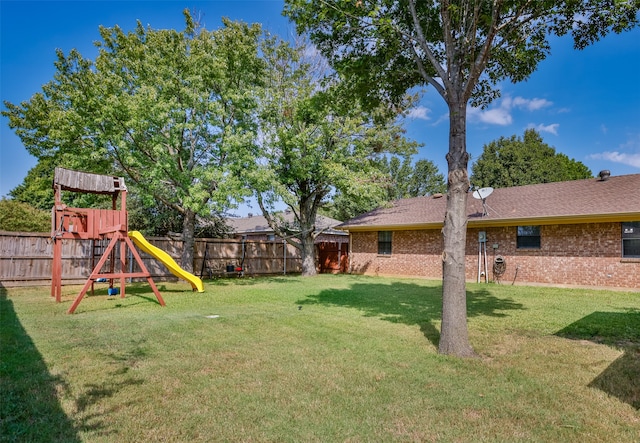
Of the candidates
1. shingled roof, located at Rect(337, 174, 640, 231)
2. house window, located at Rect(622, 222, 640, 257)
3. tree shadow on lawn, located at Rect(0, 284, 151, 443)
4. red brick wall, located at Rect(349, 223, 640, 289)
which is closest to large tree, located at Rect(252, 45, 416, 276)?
shingled roof, located at Rect(337, 174, 640, 231)

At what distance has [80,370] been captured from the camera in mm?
4270

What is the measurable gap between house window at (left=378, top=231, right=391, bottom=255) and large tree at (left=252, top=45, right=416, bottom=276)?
132 inches

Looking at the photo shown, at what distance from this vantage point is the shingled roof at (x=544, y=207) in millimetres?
12453

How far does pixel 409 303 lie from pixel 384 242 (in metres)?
9.81

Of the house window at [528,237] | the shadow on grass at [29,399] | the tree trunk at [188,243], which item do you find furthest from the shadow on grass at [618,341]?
the tree trunk at [188,243]

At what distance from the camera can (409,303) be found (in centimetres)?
978

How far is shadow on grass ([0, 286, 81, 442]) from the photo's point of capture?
2826mm

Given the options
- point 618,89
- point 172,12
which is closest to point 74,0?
point 172,12

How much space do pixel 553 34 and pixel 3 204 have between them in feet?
80.5

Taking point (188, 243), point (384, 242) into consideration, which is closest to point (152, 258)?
point (188, 243)

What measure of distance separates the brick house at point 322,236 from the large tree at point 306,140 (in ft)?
10.4

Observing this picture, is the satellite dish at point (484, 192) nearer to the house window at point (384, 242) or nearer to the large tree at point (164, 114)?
the house window at point (384, 242)

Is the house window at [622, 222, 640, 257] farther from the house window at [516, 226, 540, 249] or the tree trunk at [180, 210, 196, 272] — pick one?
the tree trunk at [180, 210, 196, 272]

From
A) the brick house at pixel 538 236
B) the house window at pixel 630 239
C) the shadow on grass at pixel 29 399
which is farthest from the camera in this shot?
the brick house at pixel 538 236
